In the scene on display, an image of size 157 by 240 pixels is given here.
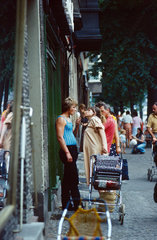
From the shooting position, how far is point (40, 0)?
23.8ft

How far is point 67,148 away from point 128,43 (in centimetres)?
2070

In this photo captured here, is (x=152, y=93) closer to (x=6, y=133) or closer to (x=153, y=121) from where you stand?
(x=153, y=121)

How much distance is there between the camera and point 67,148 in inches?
340

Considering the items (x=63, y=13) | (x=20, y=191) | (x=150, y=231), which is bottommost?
(x=150, y=231)

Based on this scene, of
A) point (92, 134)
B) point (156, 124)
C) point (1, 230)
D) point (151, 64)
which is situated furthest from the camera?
point (151, 64)

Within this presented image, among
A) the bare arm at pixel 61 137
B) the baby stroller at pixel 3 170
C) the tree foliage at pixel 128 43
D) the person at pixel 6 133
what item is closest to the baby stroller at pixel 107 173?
the bare arm at pixel 61 137

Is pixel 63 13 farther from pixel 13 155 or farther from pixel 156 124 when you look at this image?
pixel 13 155

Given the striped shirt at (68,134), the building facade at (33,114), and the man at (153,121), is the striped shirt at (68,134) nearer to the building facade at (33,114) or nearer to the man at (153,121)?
the building facade at (33,114)

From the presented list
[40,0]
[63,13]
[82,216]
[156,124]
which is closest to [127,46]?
[156,124]

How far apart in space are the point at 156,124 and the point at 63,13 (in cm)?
513

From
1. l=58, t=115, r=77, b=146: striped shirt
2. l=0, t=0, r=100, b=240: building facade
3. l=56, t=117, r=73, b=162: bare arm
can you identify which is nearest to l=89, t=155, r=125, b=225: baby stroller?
l=56, t=117, r=73, b=162: bare arm

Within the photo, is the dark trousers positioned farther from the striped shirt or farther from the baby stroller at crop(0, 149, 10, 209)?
the baby stroller at crop(0, 149, 10, 209)

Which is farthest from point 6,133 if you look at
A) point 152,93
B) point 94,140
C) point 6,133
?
point 152,93

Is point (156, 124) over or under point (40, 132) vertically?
over
